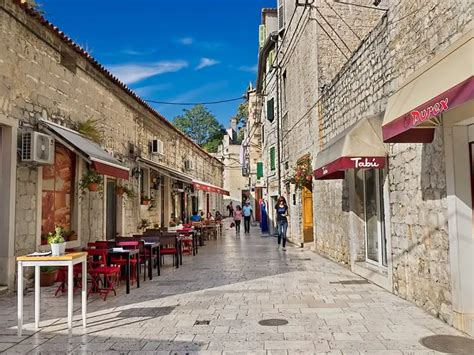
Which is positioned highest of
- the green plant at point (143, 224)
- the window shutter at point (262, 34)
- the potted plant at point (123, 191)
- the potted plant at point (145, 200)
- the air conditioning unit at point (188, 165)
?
the window shutter at point (262, 34)

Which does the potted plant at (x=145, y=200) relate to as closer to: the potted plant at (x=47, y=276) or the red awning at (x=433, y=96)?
the potted plant at (x=47, y=276)

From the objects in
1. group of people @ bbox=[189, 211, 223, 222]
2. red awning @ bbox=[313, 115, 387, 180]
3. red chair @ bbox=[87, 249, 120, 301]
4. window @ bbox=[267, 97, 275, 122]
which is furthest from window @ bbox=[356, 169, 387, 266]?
window @ bbox=[267, 97, 275, 122]

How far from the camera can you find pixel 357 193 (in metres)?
9.30

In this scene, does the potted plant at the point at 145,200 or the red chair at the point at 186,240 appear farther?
the potted plant at the point at 145,200

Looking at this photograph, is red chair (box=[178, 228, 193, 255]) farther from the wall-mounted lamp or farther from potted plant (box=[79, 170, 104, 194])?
potted plant (box=[79, 170, 104, 194])

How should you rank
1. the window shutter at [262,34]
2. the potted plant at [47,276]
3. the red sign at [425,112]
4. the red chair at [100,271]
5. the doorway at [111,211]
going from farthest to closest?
1. the window shutter at [262,34]
2. the doorway at [111,211]
3. the potted plant at [47,276]
4. the red chair at [100,271]
5. the red sign at [425,112]

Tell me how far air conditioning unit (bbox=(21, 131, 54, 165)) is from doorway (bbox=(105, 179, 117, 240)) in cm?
407

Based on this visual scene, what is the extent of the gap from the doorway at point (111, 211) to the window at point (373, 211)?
6.87m

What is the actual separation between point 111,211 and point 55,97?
4.24 metres

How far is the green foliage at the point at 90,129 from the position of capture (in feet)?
32.4

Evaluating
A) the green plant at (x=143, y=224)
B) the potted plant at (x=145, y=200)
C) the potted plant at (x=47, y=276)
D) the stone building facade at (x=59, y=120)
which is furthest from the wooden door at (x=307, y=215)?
the potted plant at (x=47, y=276)

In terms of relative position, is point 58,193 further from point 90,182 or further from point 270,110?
point 270,110

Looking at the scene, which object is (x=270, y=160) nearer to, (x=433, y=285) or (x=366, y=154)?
(x=366, y=154)

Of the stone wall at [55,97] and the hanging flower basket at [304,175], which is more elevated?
the stone wall at [55,97]
